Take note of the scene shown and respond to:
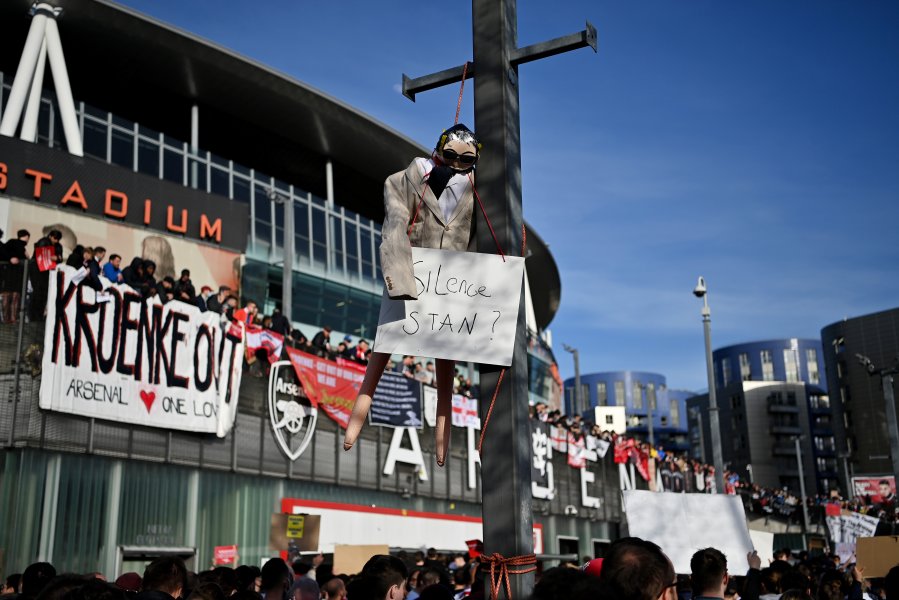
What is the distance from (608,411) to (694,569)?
117m

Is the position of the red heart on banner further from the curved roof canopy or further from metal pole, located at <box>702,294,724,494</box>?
the curved roof canopy

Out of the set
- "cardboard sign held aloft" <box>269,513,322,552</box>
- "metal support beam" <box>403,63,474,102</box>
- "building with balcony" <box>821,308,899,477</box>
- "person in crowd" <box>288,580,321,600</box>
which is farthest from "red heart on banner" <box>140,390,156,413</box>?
"building with balcony" <box>821,308,899,477</box>

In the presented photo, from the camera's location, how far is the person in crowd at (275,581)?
739 centimetres

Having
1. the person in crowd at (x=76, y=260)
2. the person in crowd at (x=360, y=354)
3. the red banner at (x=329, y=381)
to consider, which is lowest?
the red banner at (x=329, y=381)

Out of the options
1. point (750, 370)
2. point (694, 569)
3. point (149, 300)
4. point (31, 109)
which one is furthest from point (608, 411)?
point (694, 569)

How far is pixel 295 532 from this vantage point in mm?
15164

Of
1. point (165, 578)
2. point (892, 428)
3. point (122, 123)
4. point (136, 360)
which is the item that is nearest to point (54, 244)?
point (136, 360)

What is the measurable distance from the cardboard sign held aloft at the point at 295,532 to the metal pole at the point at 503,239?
37.7ft

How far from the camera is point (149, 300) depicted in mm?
19016

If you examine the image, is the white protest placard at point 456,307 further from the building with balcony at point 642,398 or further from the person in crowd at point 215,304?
the building with balcony at point 642,398

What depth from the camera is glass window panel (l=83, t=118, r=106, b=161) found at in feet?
110

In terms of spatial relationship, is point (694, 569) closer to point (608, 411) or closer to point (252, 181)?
point (252, 181)

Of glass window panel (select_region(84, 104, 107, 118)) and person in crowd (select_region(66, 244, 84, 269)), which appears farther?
glass window panel (select_region(84, 104, 107, 118))

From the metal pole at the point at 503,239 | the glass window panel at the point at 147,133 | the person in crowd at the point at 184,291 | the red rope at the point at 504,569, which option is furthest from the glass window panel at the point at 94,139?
the red rope at the point at 504,569
